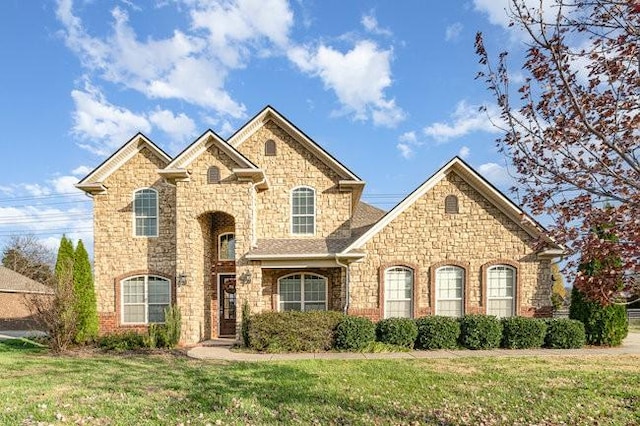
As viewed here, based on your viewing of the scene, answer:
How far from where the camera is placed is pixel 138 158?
17.2 m

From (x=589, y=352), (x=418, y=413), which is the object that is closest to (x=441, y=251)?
(x=589, y=352)

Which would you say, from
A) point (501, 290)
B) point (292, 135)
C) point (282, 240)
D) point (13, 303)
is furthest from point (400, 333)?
point (13, 303)

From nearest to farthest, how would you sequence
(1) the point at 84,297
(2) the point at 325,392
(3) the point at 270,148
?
(2) the point at 325,392
(1) the point at 84,297
(3) the point at 270,148

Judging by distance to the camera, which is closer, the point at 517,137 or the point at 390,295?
the point at 517,137

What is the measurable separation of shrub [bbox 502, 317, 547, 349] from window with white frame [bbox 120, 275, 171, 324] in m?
12.5

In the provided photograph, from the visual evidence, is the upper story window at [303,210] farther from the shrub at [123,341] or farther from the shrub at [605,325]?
the shrub at [605,325]

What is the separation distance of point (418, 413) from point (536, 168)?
4.56 metres

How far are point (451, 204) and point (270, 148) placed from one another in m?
7.48

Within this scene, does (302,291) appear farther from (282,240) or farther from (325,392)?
(325,392)

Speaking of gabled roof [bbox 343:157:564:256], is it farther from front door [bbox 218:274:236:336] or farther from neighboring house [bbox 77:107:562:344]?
front door [bbox 218:274:236:336]

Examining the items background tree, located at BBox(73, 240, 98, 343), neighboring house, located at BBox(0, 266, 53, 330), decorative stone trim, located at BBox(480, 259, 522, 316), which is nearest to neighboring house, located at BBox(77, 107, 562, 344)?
decorative stone trim, located at BBox(480, 259, 522, 316)

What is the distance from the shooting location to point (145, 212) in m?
17.1

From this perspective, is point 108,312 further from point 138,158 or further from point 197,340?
point 138,158

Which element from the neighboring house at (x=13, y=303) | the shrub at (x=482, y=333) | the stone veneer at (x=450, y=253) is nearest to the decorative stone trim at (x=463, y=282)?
the stone veneer at (x=450, y=253)
